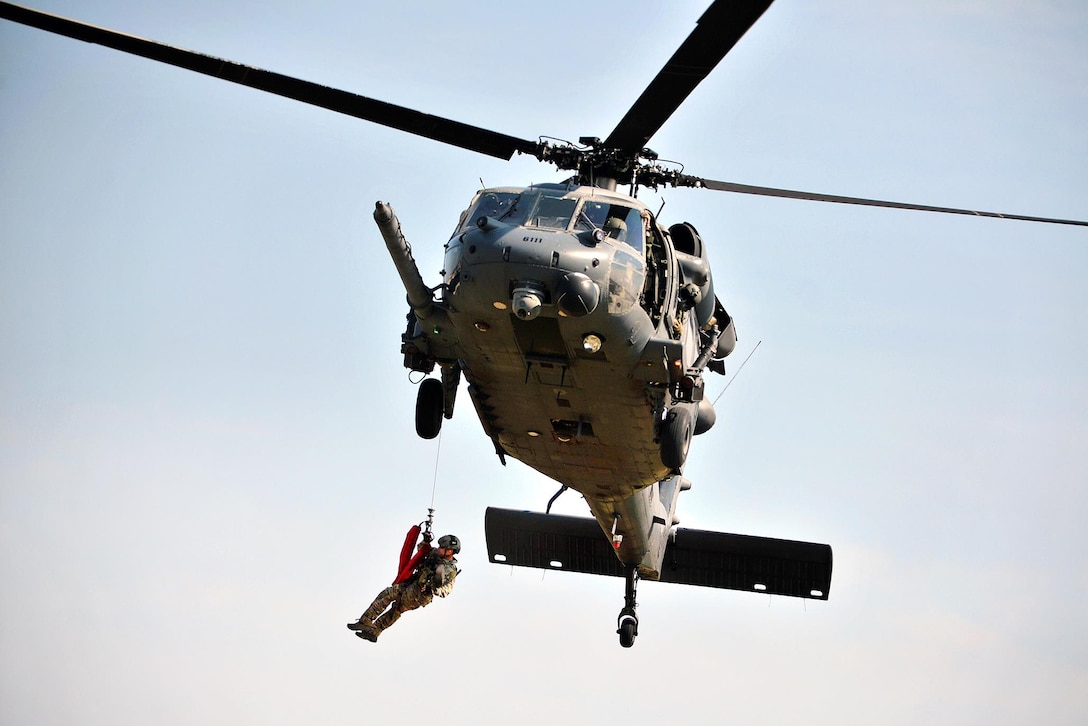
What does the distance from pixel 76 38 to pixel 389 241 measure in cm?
366

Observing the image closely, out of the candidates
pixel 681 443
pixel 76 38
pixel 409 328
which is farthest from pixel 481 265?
pixel 76 38

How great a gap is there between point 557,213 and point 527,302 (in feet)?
4.30

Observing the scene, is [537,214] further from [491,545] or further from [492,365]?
[491,545]

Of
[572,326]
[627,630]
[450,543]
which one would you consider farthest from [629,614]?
[572,326]

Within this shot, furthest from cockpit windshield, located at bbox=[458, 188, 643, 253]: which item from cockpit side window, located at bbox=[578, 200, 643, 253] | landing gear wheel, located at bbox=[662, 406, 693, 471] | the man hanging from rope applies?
the man hanging from rope

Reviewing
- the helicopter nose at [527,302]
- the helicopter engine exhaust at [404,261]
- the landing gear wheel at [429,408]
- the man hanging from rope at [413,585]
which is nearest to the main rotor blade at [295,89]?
the helicopter engine exhaust at [404,261]

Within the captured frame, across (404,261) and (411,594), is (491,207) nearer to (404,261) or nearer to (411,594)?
(404,261)

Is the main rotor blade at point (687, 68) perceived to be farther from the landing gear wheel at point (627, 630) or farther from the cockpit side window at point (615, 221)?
the landing gear wheel at point (627, 630)

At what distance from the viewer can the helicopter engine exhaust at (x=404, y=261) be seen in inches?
586

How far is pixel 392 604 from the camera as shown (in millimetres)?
18250

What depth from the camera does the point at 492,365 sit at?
52.1ft

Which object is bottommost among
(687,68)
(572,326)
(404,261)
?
(572,326)

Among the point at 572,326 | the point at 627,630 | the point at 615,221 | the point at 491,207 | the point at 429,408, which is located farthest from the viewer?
the point at 627,630

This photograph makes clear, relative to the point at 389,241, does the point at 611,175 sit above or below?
above
